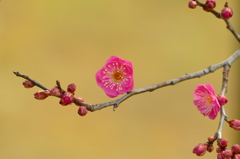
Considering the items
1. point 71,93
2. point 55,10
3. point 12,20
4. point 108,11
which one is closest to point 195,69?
point 108,11

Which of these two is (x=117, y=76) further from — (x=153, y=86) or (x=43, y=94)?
(x=43, y=94)

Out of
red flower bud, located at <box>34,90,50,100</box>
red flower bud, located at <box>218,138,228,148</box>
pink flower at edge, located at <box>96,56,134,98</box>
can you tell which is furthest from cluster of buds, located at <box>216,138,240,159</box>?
red flower bud, located at <box>34,90,50,100</box>

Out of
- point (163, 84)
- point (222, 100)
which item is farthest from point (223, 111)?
point (163, 84)

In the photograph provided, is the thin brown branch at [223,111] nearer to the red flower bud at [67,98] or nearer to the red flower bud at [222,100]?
the red flower bud at [222,100]

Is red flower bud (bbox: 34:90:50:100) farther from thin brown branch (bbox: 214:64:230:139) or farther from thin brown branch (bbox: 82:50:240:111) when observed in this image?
A: thin brown branch (bbox: 214:64:230:139)

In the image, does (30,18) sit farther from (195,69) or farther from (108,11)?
(195,69)
